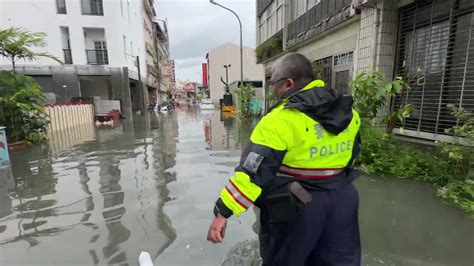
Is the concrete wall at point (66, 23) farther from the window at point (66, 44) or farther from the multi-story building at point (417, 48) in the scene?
the multi-story building at point (417, 48)

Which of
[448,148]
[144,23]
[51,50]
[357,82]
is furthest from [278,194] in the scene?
[144,23]

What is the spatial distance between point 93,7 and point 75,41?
2.74 meters

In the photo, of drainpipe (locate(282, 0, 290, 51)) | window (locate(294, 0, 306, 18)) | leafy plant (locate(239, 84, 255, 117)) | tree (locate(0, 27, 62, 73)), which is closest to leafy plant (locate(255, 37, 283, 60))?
drainpipe (locate(282, 0, 290, 51))

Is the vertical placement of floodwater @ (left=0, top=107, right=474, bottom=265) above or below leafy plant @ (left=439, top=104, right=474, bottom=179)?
below

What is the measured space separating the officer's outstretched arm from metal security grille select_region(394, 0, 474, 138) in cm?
425

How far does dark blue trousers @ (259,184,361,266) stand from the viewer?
157 cm

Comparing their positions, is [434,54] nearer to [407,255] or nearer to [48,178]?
[407,255]

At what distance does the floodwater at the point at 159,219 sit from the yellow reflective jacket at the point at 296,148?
1.35 metres

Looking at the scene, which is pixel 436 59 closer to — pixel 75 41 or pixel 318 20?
pixel 318 20

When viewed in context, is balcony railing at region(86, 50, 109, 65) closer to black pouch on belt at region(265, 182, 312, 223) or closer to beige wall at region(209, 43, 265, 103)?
black pouch on belt at region(265, 182, 312, 223)

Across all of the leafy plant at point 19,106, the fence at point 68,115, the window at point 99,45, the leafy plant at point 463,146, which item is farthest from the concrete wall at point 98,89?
the leafy plant at point 463,146

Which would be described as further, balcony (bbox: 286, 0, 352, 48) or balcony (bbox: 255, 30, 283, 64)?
balcony (bbox: 255, 30, 283, 64)

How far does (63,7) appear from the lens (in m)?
19.8

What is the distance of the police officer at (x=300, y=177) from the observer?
4.88 feet
